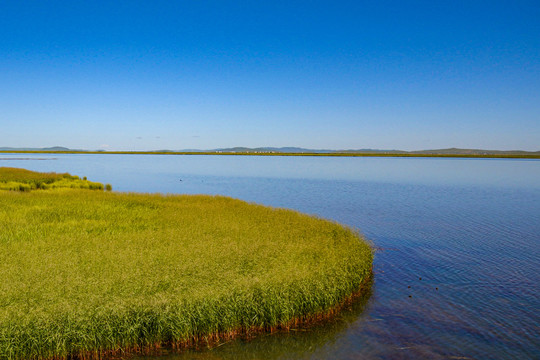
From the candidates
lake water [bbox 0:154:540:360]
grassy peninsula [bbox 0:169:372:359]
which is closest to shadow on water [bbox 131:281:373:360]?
lake water [bbox 0:154:540:360]

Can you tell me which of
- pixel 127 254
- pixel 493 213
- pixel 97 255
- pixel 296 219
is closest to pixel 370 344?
pixel 127 254

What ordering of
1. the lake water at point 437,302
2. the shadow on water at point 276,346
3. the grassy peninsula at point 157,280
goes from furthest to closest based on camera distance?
the lake water at point 437,302 < the shadow on water at point 276,346 < the grassy peninsula at point 157,280

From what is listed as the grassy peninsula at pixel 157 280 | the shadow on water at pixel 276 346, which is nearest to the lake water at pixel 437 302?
the shadow on water at pixel 276 346

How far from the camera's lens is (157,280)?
1377 centimetres

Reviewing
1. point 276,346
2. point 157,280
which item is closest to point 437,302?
point 276,346

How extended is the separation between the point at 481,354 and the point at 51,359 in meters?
12.9

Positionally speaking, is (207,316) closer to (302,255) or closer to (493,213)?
(302,255)

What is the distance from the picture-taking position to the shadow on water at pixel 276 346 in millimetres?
11438

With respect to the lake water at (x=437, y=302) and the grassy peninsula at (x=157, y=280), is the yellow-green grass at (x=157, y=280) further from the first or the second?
the lake water at (x=437, y=302)

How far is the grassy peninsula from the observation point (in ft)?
35.8

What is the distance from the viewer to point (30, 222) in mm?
22703

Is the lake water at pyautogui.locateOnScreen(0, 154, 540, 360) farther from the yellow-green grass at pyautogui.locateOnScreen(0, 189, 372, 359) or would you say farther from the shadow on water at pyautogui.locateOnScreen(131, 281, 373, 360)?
the yellow-green grass at pyautogui.locateOnScreen(0, 189, 372, 359)

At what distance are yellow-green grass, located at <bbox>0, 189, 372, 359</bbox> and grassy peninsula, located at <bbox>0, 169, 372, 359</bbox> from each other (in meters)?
0.04

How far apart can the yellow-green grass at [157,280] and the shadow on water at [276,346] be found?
37cm
